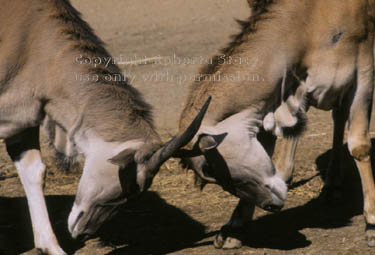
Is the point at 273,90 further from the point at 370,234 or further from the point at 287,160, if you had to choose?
the point at 287,160

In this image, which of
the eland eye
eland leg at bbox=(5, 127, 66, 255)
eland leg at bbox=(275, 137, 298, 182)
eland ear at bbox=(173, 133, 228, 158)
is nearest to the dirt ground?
eland leg at bbox=(275, 137, 298, 182)

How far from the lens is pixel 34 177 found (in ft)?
18.8

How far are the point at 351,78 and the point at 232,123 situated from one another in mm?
1174

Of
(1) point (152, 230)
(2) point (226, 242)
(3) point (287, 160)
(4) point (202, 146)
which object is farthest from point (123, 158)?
(3) point (287, 160)

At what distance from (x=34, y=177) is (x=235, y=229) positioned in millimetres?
1811

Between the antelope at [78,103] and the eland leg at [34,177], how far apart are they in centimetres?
19

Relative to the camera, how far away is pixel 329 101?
18.3 feet

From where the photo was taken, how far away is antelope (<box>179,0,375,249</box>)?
4969 millimetres

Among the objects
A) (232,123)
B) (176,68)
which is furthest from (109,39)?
(232,123)

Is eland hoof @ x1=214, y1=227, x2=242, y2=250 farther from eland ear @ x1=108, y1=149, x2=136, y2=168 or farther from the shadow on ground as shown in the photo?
eland ear @ x1=108, y1=149, x2=136, y2=168

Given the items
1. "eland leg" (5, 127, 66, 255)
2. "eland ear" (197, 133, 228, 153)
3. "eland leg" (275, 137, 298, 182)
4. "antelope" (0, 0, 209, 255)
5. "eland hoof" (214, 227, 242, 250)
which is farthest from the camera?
"eland leg" (275, 137, 298, 182)

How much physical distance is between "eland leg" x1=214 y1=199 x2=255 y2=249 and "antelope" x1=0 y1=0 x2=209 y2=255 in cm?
95

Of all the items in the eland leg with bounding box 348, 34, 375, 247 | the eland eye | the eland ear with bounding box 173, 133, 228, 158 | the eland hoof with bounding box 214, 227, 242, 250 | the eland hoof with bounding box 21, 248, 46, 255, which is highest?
the eland eye

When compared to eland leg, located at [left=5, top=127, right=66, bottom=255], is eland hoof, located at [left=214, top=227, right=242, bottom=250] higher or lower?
lower
